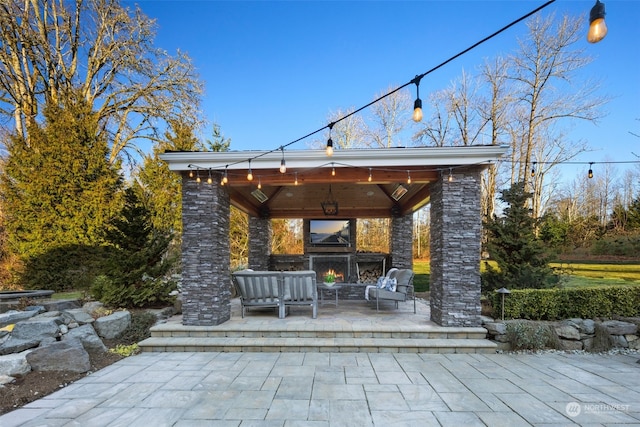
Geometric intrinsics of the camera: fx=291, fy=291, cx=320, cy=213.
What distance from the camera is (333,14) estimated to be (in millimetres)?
8000

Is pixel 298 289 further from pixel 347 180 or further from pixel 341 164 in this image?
pixel 341 164

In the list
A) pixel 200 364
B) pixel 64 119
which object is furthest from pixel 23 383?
pixel 64 119

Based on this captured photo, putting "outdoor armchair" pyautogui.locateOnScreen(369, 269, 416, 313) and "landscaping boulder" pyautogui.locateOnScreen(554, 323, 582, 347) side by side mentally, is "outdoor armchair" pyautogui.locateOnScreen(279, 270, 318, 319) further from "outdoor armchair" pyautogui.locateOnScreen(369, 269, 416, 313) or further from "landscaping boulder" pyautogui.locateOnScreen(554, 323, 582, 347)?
"landscaping boulder" pyautogui.locateOnScreen(554, 323, 582, 347)

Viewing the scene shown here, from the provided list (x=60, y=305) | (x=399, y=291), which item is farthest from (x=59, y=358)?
(x=399, y=291)

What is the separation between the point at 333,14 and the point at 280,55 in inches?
96.7

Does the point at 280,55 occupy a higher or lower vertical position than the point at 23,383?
higher

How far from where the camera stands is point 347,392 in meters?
3.01

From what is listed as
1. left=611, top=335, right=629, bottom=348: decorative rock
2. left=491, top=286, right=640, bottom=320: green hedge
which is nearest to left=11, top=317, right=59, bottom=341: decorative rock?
left=491, top=286, right=640, bottom=320: green hedge

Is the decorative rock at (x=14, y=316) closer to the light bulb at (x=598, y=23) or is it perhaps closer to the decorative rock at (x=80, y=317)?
the decorative rock at (x=80, y=317)

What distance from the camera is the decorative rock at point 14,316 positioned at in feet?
14.0

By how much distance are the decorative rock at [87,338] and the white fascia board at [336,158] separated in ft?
8.88

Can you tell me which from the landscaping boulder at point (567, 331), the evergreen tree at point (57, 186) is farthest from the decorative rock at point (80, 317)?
the landscaping boulder at point (567, 331)

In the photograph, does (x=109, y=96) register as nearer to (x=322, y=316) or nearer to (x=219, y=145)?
(x=219, y=145)

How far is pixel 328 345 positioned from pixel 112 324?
11.3ft
